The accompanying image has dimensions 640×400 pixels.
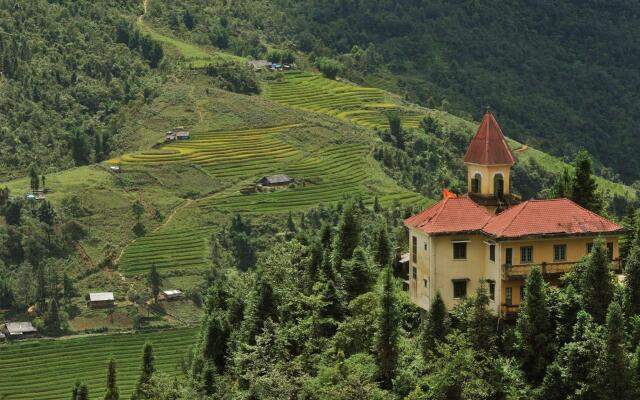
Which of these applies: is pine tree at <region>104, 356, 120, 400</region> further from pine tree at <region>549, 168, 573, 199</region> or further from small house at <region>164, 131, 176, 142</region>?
small house at <region>164, 131, 176, 142</region>

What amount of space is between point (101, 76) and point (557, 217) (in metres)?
114

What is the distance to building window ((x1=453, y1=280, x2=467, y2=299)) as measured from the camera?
60.9 metres

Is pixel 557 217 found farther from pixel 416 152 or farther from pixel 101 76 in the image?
pixel 101 76

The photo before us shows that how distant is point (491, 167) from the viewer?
63.0m

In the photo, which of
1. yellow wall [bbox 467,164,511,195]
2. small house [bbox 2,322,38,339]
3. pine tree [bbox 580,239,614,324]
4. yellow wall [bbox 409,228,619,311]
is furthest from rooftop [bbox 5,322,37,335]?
pine tree [bbox 580,239,614,324]

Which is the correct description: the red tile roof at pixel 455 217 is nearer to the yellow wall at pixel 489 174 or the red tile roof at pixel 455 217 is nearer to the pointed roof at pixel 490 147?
the yellow wall at pixel 489 174

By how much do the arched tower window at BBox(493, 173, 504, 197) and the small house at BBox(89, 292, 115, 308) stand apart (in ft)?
197

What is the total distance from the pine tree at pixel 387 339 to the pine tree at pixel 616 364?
375 inches

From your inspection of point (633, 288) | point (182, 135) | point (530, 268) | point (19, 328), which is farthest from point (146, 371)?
point (182, 135)

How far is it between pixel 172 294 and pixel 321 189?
23008 millimetres

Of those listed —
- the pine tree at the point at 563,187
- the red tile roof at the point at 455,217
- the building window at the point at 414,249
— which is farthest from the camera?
the pine tree at the point at 563,187

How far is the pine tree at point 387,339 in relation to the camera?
59.8 m

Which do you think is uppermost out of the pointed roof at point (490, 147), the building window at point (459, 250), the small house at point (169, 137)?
the pointed roof at point (490, 147)

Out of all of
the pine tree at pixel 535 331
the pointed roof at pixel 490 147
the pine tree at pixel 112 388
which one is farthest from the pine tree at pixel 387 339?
the pine tree at pixel 112 388
